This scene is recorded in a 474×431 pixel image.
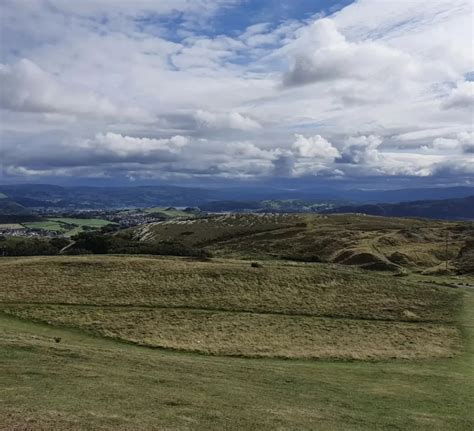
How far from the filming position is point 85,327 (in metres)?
41.8

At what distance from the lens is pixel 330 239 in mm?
126188

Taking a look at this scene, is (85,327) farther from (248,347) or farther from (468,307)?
(468,307)

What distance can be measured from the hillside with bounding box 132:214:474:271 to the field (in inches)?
1515

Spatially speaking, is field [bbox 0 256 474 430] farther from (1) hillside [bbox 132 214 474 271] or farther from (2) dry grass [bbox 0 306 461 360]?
(1) hillside [bbox 132 214 474 271]

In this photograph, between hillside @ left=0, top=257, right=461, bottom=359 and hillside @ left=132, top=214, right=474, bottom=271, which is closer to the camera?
hillside @ left=0, top=257, right=461, bottom=359

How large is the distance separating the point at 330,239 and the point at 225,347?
296 ft

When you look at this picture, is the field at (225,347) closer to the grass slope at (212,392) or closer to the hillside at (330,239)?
the grass slope at (212,392)

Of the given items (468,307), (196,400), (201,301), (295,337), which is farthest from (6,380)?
(468,307)

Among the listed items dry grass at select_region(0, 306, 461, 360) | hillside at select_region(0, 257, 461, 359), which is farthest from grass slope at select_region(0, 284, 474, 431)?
hillside at select_region(0, 257, 461, 359)

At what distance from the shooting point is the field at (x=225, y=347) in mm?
20766

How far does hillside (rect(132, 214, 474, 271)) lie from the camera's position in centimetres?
10550

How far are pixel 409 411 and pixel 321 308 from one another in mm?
30689

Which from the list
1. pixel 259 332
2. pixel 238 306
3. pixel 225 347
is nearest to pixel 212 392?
pixel 225 347

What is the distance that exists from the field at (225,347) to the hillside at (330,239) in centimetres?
3849
